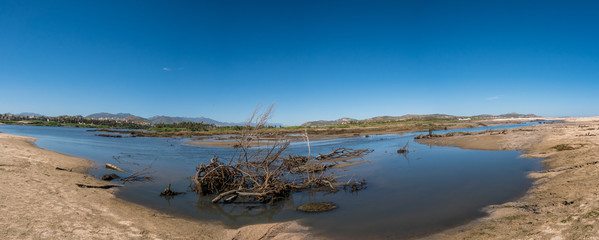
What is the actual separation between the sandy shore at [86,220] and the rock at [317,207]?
1.35m

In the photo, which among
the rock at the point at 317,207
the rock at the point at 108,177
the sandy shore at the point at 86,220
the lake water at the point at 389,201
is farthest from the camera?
the rock at the point at 108,177

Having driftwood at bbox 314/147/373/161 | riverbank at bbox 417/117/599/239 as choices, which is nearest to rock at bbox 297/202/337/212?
riverbank at bbox 417/117/599/239

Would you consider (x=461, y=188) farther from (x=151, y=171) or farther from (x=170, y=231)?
(x=151, y=171)

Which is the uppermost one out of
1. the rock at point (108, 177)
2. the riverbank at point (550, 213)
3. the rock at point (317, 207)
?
the riverbank at point (550, 213)

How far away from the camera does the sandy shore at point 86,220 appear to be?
607cm

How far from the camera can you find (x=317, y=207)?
9.10 m

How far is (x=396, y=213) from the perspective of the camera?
27.4ft

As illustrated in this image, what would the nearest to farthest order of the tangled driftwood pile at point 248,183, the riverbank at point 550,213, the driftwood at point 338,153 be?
1. the riverbank at point 550,213
2. the tangled driftwood pile at point 248,183
3. the driftwood at point 338,153

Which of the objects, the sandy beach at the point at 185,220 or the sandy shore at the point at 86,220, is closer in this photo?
the sandy beach at the point at 185,220

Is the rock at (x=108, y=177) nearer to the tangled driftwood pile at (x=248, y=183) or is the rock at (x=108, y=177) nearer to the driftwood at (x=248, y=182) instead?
the driftwood at (x=248, y=182)

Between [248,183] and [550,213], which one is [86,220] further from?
[550,213]

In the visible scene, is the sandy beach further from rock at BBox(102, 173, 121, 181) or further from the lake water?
rock at BBox(102, 173, 121, 181)

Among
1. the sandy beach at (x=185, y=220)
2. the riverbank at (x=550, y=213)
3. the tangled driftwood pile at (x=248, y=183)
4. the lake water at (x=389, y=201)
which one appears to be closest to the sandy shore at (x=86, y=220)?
the sandy beach at (x=185, y=220)

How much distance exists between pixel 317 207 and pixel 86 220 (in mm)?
6445
